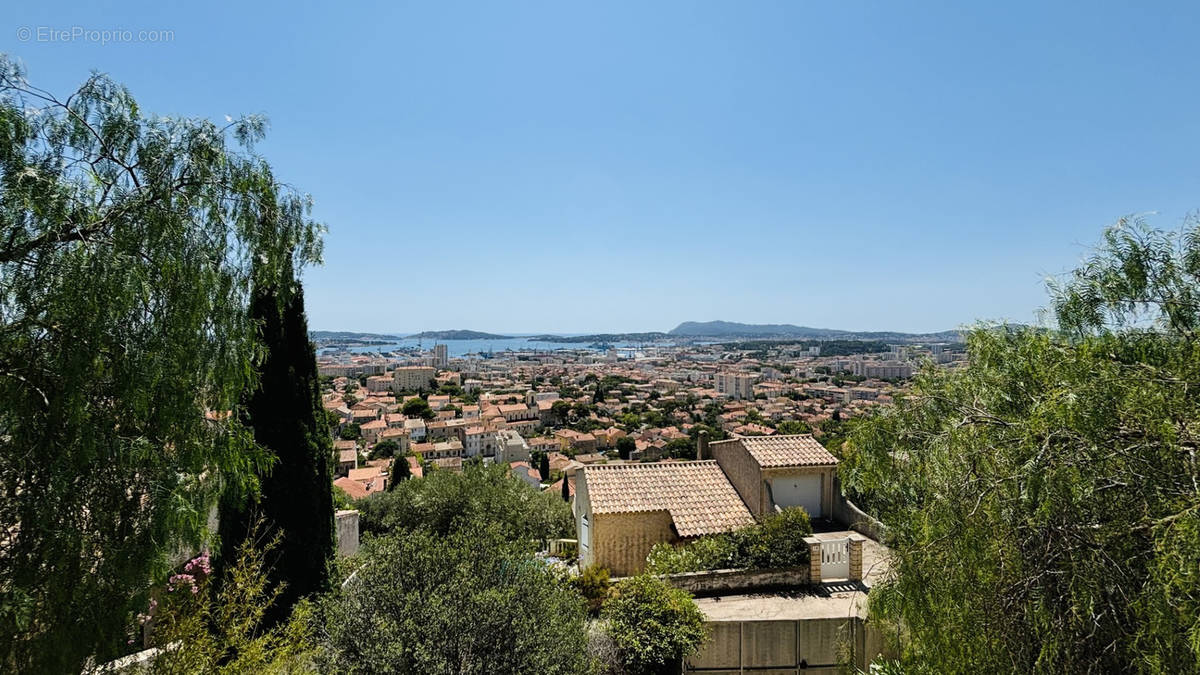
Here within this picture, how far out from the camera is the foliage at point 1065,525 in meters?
3.05

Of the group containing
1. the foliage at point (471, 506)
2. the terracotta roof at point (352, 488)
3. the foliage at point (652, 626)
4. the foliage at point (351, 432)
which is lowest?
the foliage at point (351, 432)

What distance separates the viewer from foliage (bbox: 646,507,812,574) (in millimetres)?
8852

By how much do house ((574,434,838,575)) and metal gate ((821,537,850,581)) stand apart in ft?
5.02

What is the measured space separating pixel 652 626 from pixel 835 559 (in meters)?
3.84

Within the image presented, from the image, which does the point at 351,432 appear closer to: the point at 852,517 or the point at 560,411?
the point at 560,411

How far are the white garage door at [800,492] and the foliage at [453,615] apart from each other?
5955mm

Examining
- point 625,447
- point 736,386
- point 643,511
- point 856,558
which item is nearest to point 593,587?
point 643,511

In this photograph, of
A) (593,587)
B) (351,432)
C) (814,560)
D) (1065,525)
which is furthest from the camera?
(351,432)

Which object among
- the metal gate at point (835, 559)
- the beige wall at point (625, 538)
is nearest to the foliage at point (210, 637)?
the beige wall at point (625, 538)

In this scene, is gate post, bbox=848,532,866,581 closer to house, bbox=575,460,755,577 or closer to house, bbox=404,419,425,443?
house, bbox=575,460,755,577

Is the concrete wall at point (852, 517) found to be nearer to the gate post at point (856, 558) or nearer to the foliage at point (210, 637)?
the gate post at point (856, 558)

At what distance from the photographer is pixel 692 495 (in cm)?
1113

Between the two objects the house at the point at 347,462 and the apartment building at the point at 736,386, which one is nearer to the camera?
the house at the point at 347,462

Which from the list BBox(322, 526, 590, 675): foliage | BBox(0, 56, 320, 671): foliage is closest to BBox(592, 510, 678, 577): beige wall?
BBox(322, 526, 590, 675): foliage
